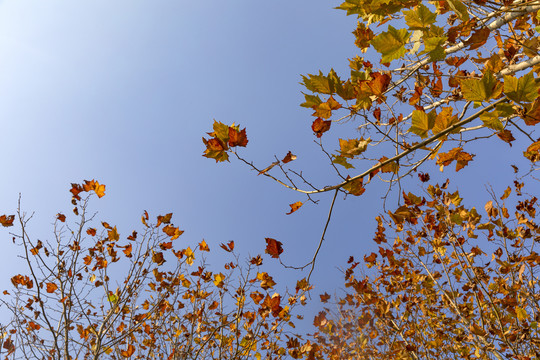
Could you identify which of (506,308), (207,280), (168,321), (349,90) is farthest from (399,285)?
(349,90)

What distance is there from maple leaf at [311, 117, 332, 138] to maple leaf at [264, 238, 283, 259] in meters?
0.61

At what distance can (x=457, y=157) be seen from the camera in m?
1.57

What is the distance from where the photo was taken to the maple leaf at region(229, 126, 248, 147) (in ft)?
4.44

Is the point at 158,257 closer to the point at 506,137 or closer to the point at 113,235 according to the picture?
the point at 113,235

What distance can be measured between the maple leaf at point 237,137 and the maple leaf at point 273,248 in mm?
555

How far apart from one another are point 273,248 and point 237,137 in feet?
2.08

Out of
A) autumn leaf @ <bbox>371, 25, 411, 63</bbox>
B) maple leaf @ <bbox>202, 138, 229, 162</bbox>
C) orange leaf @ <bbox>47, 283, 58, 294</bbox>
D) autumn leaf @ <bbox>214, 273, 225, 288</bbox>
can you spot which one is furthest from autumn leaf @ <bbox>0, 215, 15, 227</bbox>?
autumn leaf @ <bbox>371, 25, 411, 63</bbox>

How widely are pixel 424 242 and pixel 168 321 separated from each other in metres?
3.08

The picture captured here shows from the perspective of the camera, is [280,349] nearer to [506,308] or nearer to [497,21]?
[506,308]

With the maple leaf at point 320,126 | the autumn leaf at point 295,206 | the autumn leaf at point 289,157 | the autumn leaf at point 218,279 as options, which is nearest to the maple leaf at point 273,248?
the autumn leaf at point 295,206

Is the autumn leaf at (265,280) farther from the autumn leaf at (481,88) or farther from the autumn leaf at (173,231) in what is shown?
the autumn leaf at (481,88)

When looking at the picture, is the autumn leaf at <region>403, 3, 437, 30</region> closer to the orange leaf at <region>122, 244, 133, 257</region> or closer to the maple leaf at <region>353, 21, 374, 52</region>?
the maple leaf at <region>353, 21, 374, 52</region>

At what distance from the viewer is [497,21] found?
1774mm

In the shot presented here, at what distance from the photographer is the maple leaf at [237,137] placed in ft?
4.44
